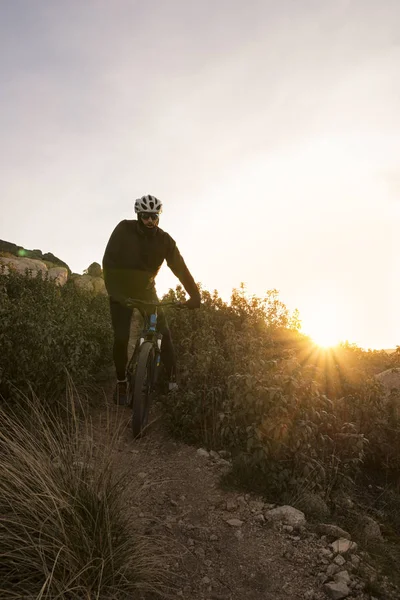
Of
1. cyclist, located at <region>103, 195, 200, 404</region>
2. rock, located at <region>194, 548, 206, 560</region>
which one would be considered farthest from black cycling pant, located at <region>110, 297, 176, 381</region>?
rock, located at <region>194, 548, 206, 560</region>

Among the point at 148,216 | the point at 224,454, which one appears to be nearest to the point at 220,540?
the point at 224,454

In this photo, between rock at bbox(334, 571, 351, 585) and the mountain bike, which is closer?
rock at bbox(334, 571, 351, 585)

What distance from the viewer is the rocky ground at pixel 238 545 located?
10.7 feet

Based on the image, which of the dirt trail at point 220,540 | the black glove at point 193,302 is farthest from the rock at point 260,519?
the black glove at point 193,302

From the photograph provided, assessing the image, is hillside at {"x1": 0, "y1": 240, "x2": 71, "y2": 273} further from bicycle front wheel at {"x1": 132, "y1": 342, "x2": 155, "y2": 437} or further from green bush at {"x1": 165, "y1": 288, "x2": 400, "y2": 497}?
bicycle front wheel at {"x1": 132, "y1": 342, "x2": 155, "y2": 437}

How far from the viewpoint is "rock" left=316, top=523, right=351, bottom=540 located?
3.93 m

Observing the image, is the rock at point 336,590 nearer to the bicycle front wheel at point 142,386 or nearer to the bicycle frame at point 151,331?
the bicycle front wheel at point 142,386

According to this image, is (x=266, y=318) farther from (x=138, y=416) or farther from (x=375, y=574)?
(x=375, y=574)

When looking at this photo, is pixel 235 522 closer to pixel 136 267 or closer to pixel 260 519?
pixel 260 519

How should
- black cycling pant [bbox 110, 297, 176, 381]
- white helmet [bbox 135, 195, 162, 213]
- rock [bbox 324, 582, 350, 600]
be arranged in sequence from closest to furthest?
rock [bbox 324, 582, 350, 600]
white helmet [bbox 135, 195, 162, 213]
black cycling pant [bbox 110, 297, 176, 381]

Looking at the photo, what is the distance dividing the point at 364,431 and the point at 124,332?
391 cm

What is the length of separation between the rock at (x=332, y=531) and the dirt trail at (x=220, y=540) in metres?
0.11

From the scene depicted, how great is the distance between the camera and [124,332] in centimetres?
608

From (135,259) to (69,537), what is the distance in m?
3.91
